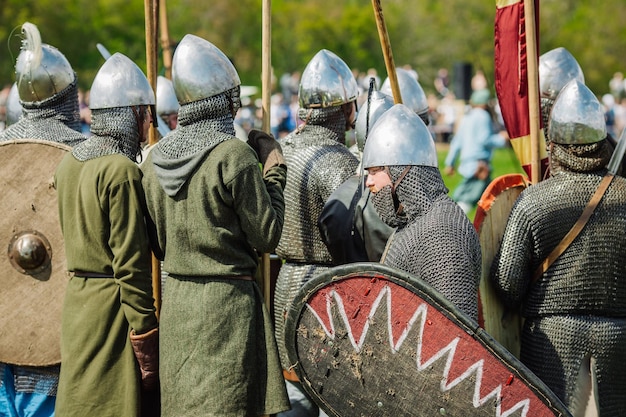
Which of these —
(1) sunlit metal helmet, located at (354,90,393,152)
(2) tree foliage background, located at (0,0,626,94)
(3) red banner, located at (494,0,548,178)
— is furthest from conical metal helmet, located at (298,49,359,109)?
(2) tree foliage background, located at (0,0,626,94)

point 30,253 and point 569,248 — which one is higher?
point 569,248

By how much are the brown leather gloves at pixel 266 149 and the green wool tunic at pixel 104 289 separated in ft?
1.75

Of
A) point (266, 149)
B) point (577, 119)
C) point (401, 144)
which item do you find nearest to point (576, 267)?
point (577, 119)

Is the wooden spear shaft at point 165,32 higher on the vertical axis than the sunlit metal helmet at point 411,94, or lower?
higher

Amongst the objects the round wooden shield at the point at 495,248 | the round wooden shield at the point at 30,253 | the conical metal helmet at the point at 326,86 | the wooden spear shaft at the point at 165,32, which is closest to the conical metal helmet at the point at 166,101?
the wooden spear shaft at the point at 165,32

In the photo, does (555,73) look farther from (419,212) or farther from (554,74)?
(419,212)

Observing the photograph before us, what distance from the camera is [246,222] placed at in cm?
392

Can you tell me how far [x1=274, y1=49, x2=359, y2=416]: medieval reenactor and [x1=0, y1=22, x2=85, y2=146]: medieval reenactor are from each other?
119cm

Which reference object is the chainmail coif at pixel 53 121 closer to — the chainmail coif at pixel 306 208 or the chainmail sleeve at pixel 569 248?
the chainmail coif at pixel 306 208

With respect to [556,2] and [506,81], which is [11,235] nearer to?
[506,81]

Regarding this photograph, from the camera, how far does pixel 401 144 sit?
149 inches

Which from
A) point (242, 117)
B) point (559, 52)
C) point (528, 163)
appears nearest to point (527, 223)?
point (528, 163)

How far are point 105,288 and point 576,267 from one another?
202 cm

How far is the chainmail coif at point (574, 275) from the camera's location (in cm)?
399
